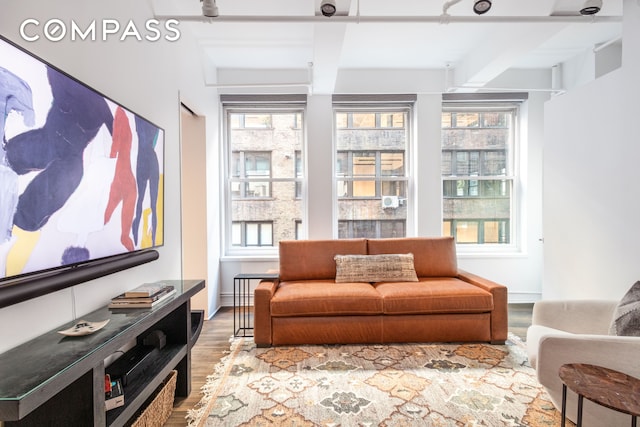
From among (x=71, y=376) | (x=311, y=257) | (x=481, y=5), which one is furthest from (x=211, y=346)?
(x=481, y=5)

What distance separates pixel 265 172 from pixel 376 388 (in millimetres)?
2953

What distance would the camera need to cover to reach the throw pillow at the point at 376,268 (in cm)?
338

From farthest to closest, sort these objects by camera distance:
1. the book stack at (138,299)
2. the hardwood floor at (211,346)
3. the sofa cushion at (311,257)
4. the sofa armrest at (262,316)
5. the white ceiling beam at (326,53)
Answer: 1. the sofa cushion at (311,257)
2. the sofa armrest at (262,316)
3. the white ceiling beam at (326,53)
4. the hardwood floor at (211,346)
5. the book stack at (138,299)

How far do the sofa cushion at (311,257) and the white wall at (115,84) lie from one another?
1.11 meters

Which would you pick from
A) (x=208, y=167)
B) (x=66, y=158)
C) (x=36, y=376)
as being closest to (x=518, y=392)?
(x=36, y=376)

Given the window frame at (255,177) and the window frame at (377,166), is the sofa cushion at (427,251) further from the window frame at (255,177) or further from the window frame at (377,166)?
the window frame at (255,177)

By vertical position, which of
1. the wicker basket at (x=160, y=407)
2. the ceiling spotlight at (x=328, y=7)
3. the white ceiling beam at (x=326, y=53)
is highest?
the white ceiling beam at (x=326, y=53)

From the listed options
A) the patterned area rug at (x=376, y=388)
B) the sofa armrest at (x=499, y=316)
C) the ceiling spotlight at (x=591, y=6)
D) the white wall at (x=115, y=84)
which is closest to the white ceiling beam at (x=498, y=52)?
the ceiling spotlight at (x=591, y=6)

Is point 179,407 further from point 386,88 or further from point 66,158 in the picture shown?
point 386,88

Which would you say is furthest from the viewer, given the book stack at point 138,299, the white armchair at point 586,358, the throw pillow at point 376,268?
the throw pillow at point 376,268

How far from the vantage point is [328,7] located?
217 centimetres

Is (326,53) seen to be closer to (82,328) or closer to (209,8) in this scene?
(209,8)

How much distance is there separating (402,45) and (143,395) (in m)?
3.72

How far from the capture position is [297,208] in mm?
4406
